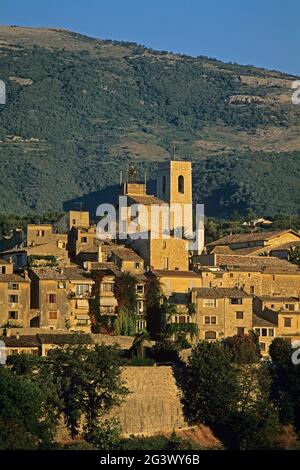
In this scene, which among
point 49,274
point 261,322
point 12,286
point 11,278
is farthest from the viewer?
point 261,322

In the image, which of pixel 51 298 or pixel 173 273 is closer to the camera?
pixel 51 298

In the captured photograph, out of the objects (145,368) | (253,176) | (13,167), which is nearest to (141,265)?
(145,368)

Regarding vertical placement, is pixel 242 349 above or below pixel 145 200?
below

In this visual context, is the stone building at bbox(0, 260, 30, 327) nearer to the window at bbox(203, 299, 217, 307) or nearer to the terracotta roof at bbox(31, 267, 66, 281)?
the terracotta roof at bbox(31, 267, 66, 281)

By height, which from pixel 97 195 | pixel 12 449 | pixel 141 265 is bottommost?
pixel 12 449

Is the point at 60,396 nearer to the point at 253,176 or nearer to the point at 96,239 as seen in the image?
the point at 96,239

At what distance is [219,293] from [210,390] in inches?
262

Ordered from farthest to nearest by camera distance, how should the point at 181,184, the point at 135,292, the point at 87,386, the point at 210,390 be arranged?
the point at 181,184, the point at 135,292, the point at 210,390, the point at 87,386

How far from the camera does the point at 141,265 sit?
223 ft

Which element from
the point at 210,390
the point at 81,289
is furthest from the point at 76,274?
the point at 210,390

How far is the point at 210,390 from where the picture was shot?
5931 cm

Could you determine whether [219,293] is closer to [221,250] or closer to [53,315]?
[53,315]

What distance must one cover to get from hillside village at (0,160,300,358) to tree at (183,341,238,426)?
3560 mm

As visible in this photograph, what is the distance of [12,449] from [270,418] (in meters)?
10.4
